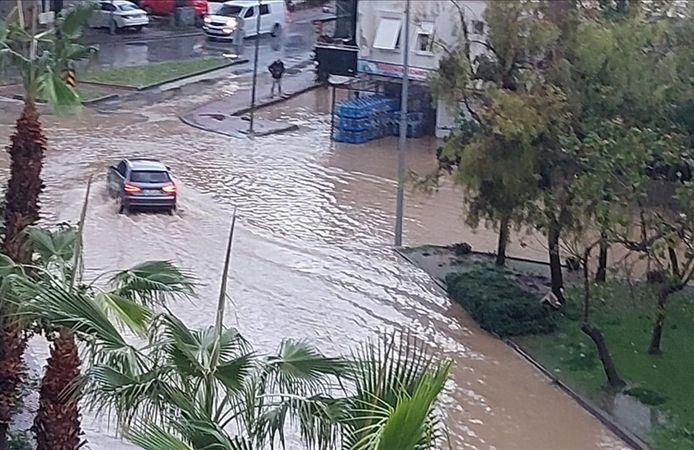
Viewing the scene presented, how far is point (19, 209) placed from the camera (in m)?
15.8

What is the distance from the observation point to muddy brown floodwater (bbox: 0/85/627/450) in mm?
20297

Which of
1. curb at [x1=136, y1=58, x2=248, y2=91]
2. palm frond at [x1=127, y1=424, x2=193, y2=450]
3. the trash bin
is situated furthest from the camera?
the trash bin

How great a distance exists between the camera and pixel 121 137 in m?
37.3

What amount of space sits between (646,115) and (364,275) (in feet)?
24.9

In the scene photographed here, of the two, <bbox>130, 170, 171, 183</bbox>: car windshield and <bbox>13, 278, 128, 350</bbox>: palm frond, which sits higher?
<bbox>13, 278, 128, 350</bbox>: palm frond

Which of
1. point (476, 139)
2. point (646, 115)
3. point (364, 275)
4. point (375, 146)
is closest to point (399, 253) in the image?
point (364, 275)

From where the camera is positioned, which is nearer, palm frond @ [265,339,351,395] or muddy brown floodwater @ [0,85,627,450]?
palm frond @ [265,339,351,395]

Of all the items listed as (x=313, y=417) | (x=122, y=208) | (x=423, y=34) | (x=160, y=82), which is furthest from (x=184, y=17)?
(x=313, y=417)

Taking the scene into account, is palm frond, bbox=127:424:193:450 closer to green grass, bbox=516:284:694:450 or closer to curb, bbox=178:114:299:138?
green grass, bbox=516:284:694:450

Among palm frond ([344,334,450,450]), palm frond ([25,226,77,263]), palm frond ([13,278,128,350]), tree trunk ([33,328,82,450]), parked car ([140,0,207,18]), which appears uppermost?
palm frond ([344,334,450,450])

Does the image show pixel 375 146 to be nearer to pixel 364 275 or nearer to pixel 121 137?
pixel 121 137

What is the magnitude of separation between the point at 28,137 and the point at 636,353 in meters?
11.9

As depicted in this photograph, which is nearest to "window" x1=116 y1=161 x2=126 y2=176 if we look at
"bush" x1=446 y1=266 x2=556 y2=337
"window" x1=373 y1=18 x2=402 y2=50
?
"bush" x1=446 y1=266 x2=556 y2=337

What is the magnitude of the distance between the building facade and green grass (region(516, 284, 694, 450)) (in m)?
16.1
